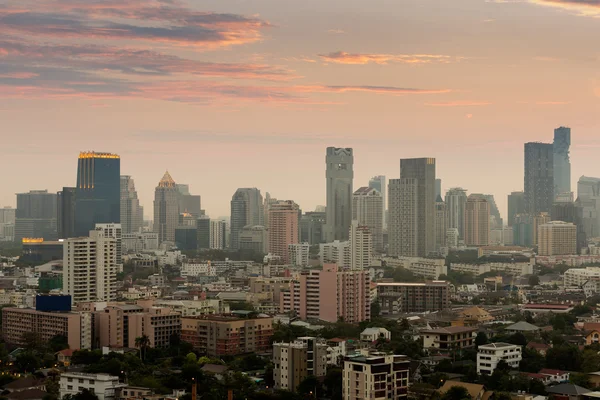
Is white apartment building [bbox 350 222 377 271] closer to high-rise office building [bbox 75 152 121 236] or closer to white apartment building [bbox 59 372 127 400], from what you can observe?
white apartment building [bbox 59 372 127 400]

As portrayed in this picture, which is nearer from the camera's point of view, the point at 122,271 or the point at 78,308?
the point at 78,308

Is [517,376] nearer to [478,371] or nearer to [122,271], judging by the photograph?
[478,371]

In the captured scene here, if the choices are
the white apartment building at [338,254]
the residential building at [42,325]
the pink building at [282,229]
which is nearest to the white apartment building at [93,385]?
the residential building at [42,325]

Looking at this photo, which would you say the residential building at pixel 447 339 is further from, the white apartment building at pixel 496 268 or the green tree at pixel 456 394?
the white apartment building at pixel 496 268

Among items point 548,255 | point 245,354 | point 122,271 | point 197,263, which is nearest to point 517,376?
point 245,354

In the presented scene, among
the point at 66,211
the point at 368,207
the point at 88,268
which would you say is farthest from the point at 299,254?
the point at 88,268

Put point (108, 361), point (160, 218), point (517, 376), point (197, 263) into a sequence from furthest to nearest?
point (160, 218) < point (197, 263) < point (108, 361) < point (517, 376)
